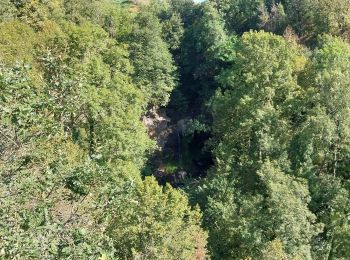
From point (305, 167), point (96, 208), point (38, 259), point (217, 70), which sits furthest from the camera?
point (217, 70)

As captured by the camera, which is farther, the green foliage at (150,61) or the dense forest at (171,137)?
the green foliage at (150,61)

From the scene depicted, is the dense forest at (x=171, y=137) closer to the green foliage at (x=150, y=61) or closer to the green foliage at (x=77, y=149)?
the green foliage at (x=77, y=149)

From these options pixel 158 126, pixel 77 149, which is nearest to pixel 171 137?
pixel 158 126

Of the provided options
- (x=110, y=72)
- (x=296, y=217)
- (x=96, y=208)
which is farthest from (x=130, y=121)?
(x=96, y=208)

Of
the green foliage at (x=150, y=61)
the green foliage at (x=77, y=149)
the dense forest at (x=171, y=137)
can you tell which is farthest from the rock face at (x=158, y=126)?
the green foliage at (x=77, y=149)

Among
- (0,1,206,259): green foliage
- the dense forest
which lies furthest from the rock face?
(0,1,206,259): green foliage

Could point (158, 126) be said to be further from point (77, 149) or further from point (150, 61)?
point (77, 149)

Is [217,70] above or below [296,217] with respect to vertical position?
below

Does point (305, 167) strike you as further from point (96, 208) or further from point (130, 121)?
point (96, 208)
